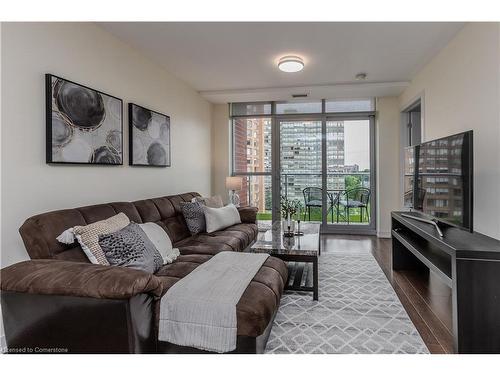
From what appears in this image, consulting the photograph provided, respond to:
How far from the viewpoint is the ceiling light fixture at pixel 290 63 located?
345cm

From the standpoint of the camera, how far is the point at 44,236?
185 cm

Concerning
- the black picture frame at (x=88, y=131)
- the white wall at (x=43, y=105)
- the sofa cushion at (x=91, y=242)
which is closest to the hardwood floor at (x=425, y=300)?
the sofa cushion at (x=91, y=242)

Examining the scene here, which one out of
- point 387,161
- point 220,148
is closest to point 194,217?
point 220,148

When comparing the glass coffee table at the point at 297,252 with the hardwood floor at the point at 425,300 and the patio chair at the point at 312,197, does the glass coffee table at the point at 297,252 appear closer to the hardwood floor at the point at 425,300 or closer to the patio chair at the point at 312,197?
the hardwood floor at the point at 425,300

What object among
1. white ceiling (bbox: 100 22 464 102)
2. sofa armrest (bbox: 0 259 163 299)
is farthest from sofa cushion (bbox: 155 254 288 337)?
white ceiling (bbox: 100 22 464 102)

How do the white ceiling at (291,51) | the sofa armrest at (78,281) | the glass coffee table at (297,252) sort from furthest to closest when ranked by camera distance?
the white ceiling at (291,51) → the glass coffee table at (297,252) → the sofa armrest at (78,281)

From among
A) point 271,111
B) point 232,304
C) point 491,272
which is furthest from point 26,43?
point 271,111

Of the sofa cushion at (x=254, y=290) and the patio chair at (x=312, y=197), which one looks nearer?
the sofa cushion at (x=254, y=290)

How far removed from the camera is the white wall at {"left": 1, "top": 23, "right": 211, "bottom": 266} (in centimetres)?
193

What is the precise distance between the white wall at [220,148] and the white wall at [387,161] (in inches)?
105

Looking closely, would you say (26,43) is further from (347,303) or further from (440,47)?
(440,47)

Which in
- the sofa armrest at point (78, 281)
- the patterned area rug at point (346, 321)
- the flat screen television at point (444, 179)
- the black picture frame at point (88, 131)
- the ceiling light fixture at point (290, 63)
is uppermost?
the ceiling light fixture at point (290, 63)

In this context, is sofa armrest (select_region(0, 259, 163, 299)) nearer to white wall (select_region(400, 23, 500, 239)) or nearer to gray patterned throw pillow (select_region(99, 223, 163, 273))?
gray patterned throw pillow (select_region(99, 223, 163, 273))
